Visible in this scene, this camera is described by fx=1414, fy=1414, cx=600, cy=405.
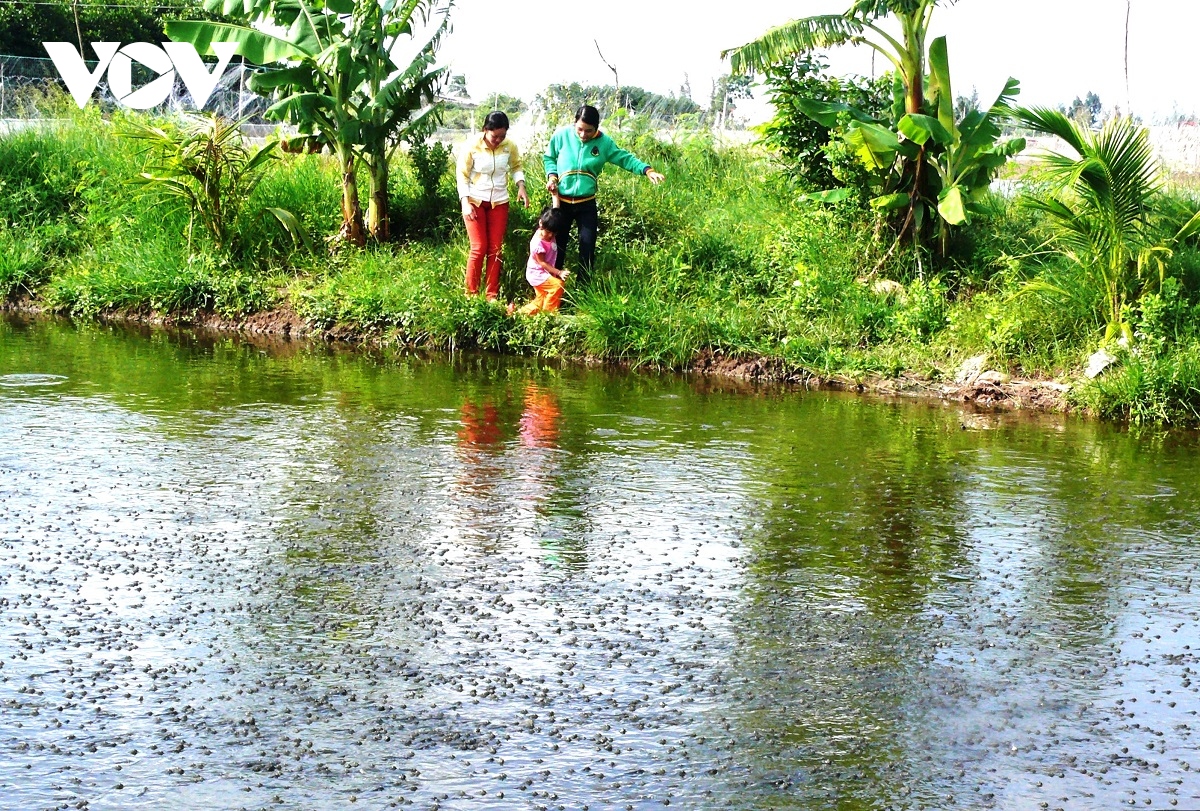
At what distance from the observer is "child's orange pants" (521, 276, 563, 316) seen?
14180 mm

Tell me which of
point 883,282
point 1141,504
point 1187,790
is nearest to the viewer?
point 1187,790

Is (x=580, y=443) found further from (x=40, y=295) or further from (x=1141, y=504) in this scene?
(x=40, y=295)

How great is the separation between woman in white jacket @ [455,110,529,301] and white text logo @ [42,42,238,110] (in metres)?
19.4

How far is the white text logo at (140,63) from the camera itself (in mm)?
33594

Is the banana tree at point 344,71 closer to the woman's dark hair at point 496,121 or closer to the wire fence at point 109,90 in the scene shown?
the woman's dark hair at point 496,121

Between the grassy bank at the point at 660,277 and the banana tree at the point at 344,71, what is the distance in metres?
1.03

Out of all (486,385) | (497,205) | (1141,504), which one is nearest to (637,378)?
(486,385)

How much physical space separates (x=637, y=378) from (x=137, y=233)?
25.5 feet

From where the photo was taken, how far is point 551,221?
14.1 m

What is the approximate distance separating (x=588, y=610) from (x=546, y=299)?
26.4 ft

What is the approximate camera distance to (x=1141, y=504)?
8.66 metres

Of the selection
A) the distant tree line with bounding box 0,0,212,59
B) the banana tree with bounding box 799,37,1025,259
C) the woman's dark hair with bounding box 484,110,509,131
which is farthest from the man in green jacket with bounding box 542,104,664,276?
the distant tree line with bounding box 0,0,212,59

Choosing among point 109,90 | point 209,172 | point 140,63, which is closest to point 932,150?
point 209,172

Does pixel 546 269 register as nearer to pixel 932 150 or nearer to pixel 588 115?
pixel 588 115
